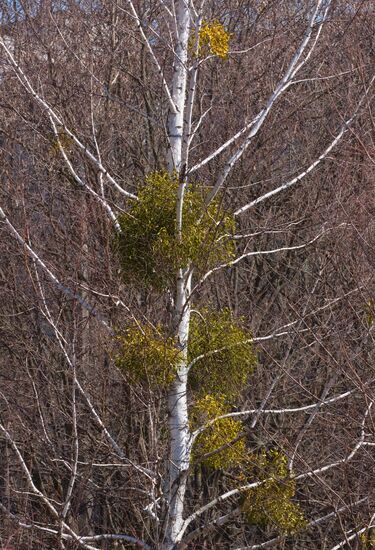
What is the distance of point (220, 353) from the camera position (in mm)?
7547

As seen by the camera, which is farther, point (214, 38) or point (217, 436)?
point (217, 436)

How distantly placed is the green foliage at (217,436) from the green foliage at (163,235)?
86 centimetres

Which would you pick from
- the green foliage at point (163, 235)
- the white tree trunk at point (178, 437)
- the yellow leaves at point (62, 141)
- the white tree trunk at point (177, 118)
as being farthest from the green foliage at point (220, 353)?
the yellow leaves at point (62, 141)

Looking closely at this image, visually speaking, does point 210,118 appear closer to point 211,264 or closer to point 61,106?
point 61,106

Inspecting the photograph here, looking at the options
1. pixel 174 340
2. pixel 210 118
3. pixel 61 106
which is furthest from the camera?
pixel 210 118

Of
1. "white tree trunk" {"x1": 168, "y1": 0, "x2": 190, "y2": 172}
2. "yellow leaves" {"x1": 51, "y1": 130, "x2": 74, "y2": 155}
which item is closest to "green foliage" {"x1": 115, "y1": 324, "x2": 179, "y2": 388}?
"white tree trunk" {"x1": 168, "y1": 0, "x2": 190, "y2": 172}

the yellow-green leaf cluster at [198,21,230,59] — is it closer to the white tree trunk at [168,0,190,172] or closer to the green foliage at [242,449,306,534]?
the white tree trunk at [168,0,190,172]

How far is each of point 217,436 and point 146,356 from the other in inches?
33.0

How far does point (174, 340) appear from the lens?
7285mm

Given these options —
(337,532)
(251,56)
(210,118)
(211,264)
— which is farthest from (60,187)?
(337,532)

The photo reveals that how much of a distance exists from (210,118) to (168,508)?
503 centimetres

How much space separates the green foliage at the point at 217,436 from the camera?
749 centimetres

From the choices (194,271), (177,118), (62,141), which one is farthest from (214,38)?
(194,271)

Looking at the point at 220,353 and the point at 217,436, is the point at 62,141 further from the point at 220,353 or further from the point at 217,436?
the point at 217,436
